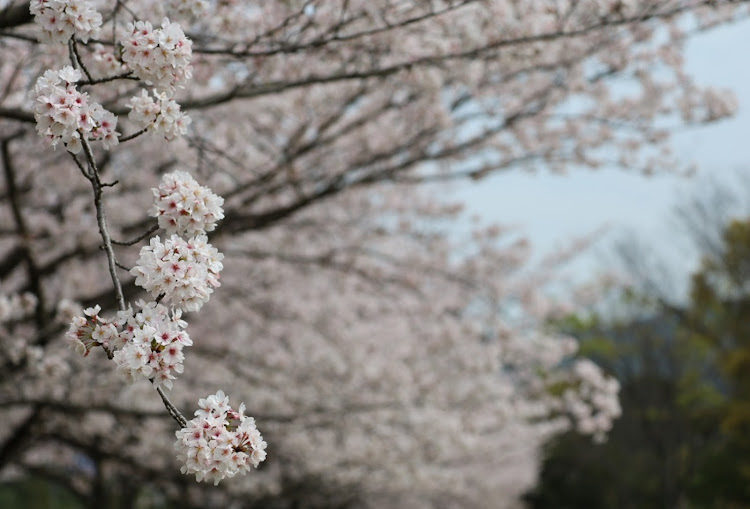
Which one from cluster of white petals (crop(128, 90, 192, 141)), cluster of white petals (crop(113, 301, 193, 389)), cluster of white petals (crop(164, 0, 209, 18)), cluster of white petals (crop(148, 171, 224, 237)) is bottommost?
cluster of white petals (crop(113, 301, 193, 389))

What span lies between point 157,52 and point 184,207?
0.46 meters

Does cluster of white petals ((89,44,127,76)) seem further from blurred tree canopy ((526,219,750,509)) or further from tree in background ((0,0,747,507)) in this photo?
blurred tree canopy ((526,219,750,509))

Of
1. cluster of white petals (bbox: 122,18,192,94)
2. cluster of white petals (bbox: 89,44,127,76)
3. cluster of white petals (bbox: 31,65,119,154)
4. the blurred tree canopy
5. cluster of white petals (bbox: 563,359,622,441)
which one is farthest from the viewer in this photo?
the blurred tree canopy

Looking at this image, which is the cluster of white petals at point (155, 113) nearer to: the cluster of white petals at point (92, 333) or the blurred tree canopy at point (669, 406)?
the cluster of white petals at point (92, 333)

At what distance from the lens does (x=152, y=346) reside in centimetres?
181

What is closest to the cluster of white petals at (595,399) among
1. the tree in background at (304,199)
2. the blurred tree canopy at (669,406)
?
the tree in background at (304,199)

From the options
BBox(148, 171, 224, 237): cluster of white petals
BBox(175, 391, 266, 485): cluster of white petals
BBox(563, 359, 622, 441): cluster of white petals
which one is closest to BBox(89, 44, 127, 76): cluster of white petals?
BBox(148, 171, 224, 237): cluster of white petals

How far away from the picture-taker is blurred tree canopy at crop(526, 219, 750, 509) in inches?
660

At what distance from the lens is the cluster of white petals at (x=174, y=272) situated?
5.96 ft

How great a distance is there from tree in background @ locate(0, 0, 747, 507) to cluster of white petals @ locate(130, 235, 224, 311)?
0.30ft

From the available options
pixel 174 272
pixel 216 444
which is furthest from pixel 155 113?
pixel 216 444

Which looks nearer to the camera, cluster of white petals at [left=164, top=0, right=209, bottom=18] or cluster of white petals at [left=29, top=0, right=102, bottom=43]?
cluster of white petals at [left=29, top=0, right=102, bottom=43]

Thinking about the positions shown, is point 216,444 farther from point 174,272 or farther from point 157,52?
point 157,52

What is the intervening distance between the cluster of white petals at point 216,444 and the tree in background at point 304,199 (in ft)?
1.28
